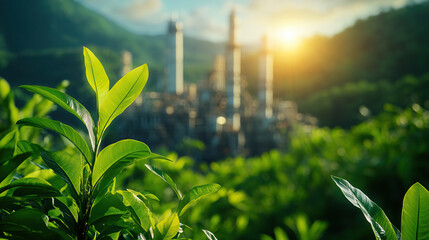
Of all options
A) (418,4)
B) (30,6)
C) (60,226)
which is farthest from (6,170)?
(418,4)

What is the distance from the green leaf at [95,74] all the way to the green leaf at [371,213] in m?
0.38

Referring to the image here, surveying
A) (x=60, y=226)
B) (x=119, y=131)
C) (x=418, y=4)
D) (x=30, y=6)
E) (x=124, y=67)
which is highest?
(x=418, y=4)

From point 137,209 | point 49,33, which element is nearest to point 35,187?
point 137,209

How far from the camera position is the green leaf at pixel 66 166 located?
495mm

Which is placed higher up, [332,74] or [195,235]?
[332,74]

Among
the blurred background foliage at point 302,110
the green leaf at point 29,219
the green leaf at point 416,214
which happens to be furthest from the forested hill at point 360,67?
the green leaf at point 29,219

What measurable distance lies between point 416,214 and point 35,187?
0.57 meters

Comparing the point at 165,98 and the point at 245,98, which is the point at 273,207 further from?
the point at 245,98

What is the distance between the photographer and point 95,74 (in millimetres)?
489

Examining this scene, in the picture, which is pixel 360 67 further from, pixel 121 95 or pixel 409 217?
pixel 121 95

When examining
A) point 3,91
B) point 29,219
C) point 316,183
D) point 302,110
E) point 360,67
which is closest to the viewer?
point 29,219

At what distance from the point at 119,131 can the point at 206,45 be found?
30.2m

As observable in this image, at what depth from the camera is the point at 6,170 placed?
1.67ft

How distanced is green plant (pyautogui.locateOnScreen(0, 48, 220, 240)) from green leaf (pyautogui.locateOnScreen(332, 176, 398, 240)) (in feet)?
0.66
